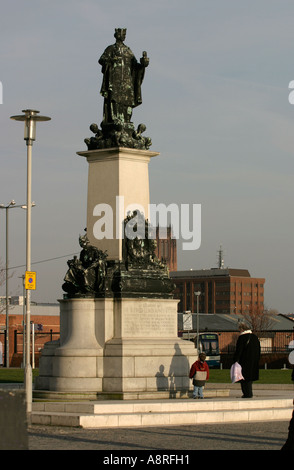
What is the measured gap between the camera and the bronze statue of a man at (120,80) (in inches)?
1015

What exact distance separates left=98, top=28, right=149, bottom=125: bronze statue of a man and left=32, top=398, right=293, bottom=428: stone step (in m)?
7.61

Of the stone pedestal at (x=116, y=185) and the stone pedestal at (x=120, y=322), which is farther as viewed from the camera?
the stone pedestal at (x=116, y=185)

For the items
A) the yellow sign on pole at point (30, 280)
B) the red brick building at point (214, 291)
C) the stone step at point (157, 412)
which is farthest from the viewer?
the red brick building at point (214, 291)

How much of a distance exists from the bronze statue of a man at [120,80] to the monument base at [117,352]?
15.5 feet

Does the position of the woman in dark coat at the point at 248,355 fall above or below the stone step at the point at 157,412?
above

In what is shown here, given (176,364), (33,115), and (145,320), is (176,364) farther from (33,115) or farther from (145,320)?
(33,115)

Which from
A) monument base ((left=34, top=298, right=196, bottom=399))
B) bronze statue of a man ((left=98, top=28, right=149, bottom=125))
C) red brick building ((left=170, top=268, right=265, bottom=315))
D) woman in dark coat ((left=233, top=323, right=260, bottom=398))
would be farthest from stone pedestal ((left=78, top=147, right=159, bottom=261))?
red brick building ((left=170, top=268, right=265, bottom=315))

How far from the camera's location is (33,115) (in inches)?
922

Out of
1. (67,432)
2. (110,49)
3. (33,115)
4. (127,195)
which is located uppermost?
(110,49)

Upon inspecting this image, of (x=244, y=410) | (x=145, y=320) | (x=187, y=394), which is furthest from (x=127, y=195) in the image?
(x=244, y=410)

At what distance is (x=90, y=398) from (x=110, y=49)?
343 inches

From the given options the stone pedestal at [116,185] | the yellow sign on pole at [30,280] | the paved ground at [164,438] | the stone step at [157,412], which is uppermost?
the stone pedestal at [116,185]

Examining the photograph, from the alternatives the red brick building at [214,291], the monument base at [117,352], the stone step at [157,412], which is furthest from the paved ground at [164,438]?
the red brick building at [214,291]

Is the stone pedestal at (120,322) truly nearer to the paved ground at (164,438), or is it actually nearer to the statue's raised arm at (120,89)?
the statue's raised arm at (120,89)
